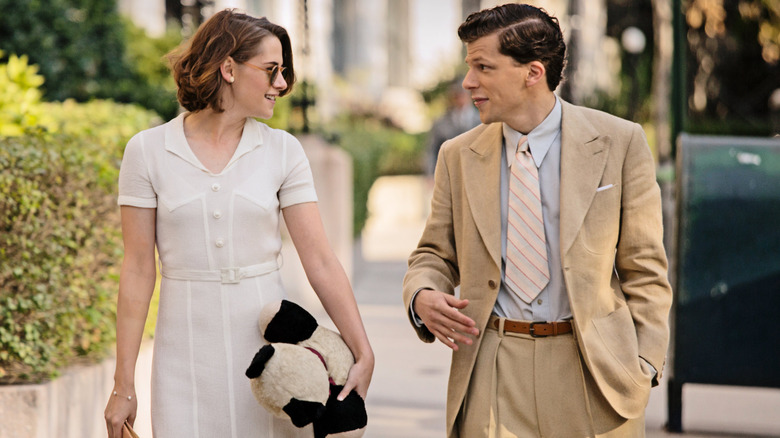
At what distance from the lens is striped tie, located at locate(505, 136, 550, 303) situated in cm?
297

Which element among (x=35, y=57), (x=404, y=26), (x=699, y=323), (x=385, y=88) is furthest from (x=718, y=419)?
(x=404, y=26)

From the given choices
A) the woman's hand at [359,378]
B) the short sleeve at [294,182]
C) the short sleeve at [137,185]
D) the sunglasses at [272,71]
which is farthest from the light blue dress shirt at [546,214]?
the short sleeve at [137,185]

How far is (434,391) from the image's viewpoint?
6871mm

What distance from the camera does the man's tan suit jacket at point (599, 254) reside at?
2.92 meters

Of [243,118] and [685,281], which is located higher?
[243,118]

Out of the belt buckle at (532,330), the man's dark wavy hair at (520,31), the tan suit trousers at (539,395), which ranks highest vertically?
the man's dark wavy hair at (520,31)

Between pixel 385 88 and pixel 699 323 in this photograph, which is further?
pixel 385 88

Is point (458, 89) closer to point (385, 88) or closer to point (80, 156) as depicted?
point (80, 156)

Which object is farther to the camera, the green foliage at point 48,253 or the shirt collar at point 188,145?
the green foliage at point 48,253

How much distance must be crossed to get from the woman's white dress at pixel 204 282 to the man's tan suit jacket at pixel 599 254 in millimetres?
532

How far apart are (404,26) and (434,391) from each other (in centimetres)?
3754

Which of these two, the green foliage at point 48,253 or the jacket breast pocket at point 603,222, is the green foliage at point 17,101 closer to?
the green foliage at point 48,253

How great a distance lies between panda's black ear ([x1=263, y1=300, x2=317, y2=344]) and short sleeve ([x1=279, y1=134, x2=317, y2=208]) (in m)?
0.34

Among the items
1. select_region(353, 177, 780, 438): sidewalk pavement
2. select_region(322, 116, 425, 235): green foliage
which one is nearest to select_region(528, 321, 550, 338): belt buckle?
select_region(353, 177, 780, 438): sidewalk pavement
